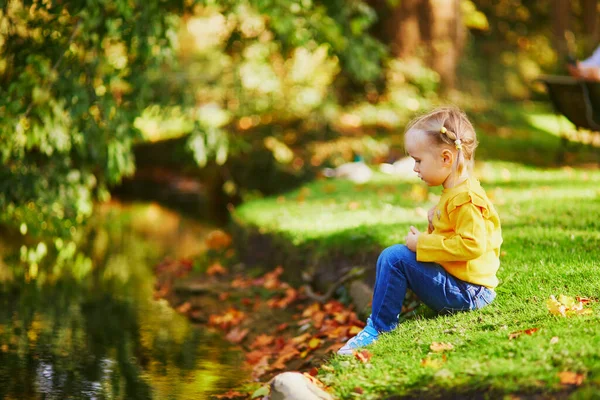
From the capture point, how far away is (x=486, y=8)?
25.1 m

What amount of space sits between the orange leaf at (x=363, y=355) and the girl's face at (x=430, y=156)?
110cm

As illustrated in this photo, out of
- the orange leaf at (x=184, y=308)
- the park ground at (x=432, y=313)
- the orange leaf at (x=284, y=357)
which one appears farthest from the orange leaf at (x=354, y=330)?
the orange leaf at (x=184, y=308)

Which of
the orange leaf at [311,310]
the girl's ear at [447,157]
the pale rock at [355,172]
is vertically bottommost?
the orange leaf at [311,310]

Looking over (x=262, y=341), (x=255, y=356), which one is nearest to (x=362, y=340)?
(x=255, y=356)

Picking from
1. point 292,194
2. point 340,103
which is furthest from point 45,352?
point 340,103

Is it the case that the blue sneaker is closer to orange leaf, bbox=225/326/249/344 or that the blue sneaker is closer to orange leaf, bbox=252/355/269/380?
orange leaf, bbox=252/355/269/380

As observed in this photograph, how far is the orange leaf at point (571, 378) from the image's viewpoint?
347 cm

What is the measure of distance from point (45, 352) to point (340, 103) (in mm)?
9578

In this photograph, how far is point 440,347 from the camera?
426 centimetres

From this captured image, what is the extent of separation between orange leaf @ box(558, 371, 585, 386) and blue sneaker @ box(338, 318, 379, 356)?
139cm

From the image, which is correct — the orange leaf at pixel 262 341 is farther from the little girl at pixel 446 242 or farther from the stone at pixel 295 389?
the stone at pixel 295 389

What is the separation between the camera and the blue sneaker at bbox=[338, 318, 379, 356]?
4.68 m

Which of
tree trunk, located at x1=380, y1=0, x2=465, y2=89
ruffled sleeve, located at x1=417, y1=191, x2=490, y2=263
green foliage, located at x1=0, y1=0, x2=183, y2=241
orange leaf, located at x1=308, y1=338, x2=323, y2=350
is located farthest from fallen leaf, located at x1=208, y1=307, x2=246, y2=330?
tree trunk, located at x1=380, y1=0, x2=465, y2=89

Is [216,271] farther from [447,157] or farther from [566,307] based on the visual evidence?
[566,307]
